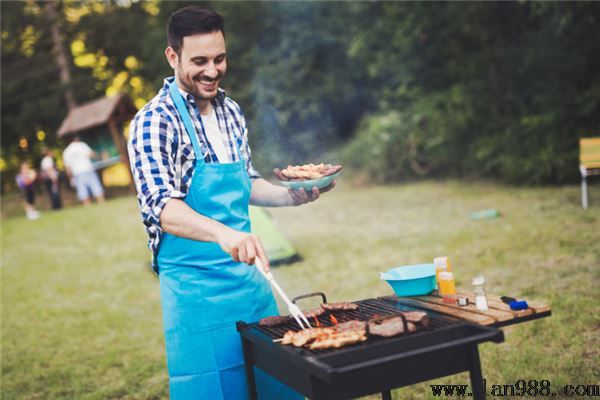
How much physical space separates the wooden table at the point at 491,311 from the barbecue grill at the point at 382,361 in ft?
0.32

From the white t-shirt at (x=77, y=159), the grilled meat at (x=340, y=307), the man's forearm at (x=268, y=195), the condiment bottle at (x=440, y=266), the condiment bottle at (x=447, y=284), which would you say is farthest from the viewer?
the white t-shirt at (x=77, y=159)

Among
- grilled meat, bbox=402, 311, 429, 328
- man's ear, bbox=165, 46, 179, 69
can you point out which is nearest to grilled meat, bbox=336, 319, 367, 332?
grilled meat, bbox=402, 311, 429, 328

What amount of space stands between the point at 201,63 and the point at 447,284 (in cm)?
141

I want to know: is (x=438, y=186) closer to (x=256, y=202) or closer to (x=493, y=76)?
(x=493, y=76)

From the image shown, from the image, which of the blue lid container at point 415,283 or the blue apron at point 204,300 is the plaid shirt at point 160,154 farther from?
the blue lid container at point 415,283

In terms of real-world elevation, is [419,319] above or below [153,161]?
below

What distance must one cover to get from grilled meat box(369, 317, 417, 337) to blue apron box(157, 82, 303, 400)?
690 millimetres

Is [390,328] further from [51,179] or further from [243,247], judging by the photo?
[51,179]

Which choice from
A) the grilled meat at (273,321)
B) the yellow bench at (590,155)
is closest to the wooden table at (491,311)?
the grilled meat at (273,321)

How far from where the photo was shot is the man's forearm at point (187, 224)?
2.29 meters

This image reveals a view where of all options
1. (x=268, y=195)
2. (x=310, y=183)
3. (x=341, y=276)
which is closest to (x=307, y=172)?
(x=310, y=183)

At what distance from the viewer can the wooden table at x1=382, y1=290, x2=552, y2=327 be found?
90.7 inches

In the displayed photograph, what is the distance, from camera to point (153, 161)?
7.78 ft

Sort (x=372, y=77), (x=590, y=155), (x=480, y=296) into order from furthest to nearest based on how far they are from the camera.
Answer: (x=372, y=77) → (x=590, y=155) → (x=480, y=296)
